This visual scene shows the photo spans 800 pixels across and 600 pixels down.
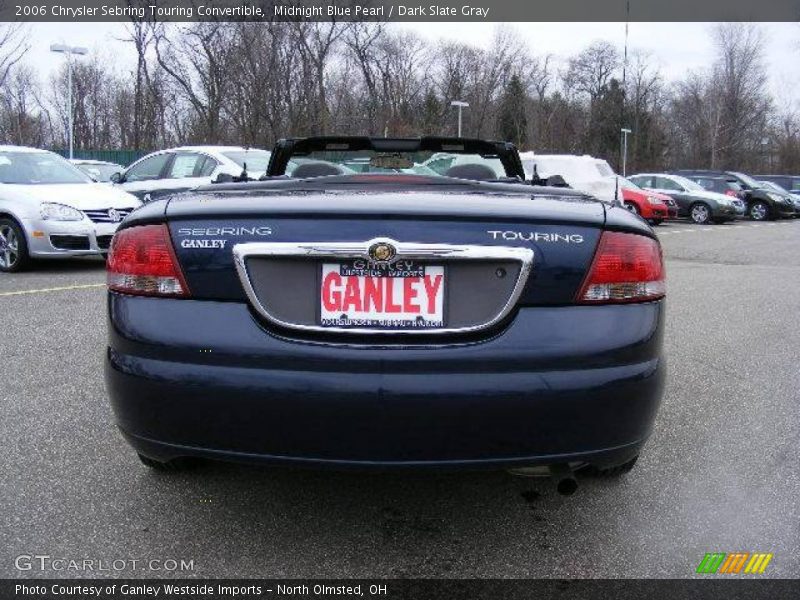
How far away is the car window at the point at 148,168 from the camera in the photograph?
12118 mm

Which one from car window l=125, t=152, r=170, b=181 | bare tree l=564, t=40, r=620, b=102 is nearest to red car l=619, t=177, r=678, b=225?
car window l=125, t=152, r=170, b=181

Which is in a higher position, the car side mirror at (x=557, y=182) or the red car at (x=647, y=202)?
the car side mirror at (x=557, y=182)

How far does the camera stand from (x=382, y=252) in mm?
2156

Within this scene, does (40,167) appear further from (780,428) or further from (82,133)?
(82,133)

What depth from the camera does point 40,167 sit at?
32.5 feet

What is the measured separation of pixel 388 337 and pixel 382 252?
0.76ft

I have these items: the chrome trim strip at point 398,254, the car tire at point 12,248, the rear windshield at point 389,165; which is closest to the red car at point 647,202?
the car tire at point 12,248

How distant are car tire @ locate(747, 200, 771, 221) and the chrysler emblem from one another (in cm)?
2781

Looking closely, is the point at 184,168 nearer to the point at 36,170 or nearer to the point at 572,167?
the point at 36,170

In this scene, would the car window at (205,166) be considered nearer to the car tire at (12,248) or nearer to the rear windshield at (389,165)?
the car tire at (12,248)

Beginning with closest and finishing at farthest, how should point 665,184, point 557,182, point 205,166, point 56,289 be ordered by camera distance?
1. point 557,182
2. point 56,289
3. point 205,166
4. point 665,184

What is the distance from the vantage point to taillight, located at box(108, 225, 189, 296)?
229 cm

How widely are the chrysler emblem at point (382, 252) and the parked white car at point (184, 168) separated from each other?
9.66m

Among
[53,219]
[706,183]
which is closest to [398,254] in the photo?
[53,219]
